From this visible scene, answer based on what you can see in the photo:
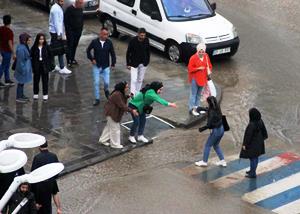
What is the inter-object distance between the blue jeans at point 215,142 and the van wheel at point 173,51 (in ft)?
20.4

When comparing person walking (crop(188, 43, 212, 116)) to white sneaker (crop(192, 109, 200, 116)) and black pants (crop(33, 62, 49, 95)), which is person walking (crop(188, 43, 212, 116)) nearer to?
white sneaker (crop(192, 109, 200, 116))

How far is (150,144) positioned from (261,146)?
7.80ft

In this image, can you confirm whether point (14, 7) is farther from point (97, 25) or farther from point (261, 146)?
point (261, 146)

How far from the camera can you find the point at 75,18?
54.7ft

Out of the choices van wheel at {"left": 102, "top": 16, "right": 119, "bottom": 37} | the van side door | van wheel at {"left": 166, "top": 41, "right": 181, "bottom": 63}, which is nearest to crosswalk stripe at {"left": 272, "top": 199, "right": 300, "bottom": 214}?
van wheel at {"left": 166, "top": 41, "right": 181, "bottom": 63}

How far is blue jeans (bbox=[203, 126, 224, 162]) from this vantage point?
12.0 metres

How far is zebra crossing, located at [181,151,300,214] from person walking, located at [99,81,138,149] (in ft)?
4.51

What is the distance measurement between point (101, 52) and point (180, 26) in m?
4.09

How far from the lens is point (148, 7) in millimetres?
18688

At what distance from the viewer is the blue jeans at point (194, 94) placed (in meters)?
14.4

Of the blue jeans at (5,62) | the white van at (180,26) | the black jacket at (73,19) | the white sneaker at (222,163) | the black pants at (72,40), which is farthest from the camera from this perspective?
the white van at (180,26)

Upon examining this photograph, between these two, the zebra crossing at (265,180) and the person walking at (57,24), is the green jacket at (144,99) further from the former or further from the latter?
the person walking at (57,24)

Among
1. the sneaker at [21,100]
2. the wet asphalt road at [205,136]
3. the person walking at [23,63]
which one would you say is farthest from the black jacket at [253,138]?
the sneaker at [21,100]

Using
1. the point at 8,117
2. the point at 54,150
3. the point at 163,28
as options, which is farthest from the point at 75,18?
the point at 54,150
